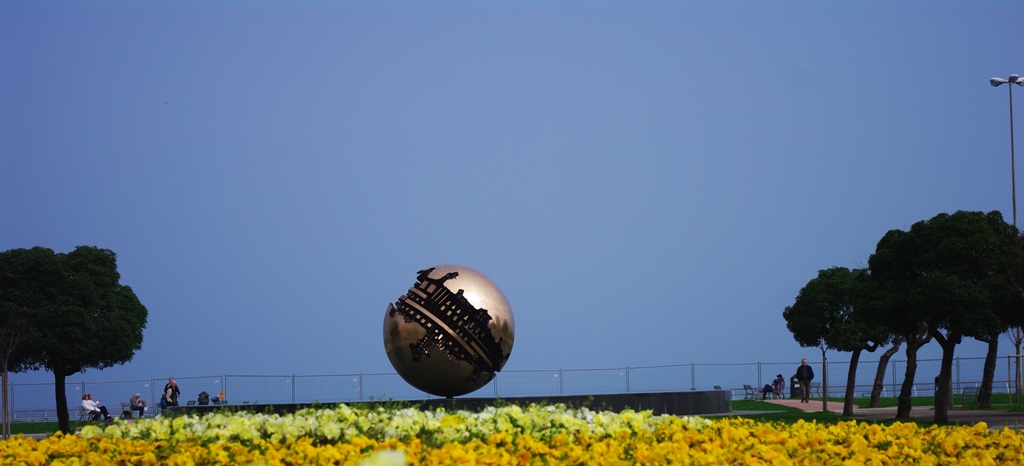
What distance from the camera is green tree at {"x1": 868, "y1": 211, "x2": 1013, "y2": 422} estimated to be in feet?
72.0

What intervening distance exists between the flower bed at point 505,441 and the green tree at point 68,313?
2140cm

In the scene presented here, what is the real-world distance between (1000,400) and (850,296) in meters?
14.6

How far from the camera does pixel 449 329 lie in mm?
16344

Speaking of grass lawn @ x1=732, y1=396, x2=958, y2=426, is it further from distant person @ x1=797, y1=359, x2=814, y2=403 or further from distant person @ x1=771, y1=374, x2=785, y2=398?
distant person @ x1=771, y1=374, x2=785, y2=398

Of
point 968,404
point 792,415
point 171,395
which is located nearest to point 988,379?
point 968,404

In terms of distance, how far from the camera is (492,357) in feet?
55.4

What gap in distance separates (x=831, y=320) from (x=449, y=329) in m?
18.0

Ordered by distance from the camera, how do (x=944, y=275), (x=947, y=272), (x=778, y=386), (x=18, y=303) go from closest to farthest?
1. (x=944, y=275)
2. (x=947, y=272)
3. (x=18, y=303)
4. (x=778, y=386)

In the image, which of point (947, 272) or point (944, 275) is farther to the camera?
point (947, 272)

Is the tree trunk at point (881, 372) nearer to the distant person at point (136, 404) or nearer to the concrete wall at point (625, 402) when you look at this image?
the concrete wall at point (625, 402)

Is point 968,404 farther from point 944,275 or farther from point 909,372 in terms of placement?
point 944,275

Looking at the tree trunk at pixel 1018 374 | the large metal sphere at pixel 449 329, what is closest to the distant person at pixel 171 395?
the large metal sphere at pixel 449 329

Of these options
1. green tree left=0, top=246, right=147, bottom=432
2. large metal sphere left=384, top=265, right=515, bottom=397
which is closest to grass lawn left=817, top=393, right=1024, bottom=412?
large metal sphere left=384, top=265, right=515, bottom=397

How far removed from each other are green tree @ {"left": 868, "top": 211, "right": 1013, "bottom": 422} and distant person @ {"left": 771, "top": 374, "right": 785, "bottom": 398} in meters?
17.9
